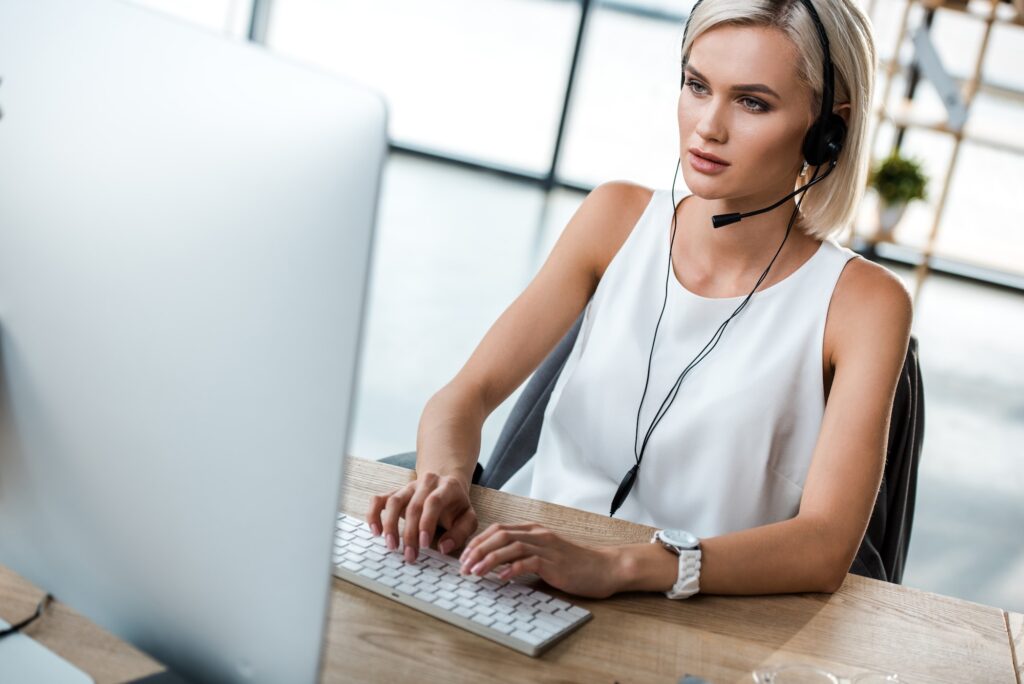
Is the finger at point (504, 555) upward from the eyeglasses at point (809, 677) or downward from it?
upward

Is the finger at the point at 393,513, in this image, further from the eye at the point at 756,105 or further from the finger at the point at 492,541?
the eye at the point at 756,105

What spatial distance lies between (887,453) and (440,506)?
2.57ft

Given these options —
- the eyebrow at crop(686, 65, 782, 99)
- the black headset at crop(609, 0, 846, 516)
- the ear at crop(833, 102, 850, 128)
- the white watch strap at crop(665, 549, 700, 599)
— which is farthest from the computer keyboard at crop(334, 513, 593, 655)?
the ear at crop(833, 102, 850, 128)

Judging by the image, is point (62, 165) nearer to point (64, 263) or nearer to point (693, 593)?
point (64, 263)

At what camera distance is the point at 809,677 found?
99 centimetres

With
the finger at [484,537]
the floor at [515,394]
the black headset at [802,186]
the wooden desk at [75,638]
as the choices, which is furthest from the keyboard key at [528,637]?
the floor at [515,394]

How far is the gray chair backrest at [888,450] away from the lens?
1.56 m

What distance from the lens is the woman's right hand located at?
42.7 inches

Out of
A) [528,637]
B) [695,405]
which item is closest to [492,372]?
[695,405]

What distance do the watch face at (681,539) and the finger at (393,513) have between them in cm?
29

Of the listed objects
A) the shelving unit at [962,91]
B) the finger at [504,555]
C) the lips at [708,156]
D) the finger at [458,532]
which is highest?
the shelving unit at [962,91]

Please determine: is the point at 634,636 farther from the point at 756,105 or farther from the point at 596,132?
the point at 596,132

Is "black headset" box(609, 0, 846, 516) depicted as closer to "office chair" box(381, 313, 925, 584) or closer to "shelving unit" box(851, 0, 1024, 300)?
"office chair" box(381, 313, 925, 584)

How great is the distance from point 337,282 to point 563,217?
19.5 feet
